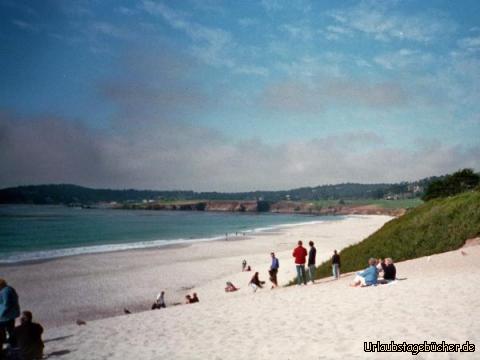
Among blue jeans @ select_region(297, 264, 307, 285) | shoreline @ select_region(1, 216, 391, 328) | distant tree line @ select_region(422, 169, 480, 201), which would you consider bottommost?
shoreline @ select_region(1, 216, 391, 328)

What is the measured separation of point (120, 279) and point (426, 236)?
20.1 meters

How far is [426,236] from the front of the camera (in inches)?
784

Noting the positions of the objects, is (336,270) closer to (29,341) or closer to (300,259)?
(300,259)

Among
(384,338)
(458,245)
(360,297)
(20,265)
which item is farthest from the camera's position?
(20,265)

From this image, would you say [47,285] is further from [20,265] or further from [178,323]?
[178,323]

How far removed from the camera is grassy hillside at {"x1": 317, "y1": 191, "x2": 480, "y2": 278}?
18.7m

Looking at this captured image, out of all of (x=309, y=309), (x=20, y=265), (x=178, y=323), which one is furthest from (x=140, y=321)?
(x=20, y=265)

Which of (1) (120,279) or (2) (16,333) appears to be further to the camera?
(1) (120,279)

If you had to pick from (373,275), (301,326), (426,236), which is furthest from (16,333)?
(426,236)

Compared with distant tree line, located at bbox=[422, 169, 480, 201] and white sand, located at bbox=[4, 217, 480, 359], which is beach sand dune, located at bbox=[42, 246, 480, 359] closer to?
white sand, located at bbox=[4, 217, 480, 359]

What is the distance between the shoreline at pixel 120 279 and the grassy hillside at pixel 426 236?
480 cm

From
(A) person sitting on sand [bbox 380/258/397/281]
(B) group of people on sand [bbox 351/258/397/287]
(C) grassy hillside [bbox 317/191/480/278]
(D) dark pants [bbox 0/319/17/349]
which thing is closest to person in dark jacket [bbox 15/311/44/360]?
(D) dark pants [bbox 0/319/17/349]

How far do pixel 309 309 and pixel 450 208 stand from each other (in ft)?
49.5

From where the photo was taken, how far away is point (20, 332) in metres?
8.26
